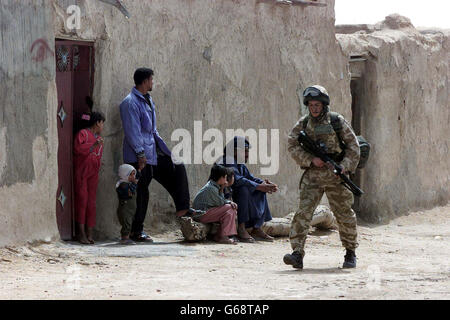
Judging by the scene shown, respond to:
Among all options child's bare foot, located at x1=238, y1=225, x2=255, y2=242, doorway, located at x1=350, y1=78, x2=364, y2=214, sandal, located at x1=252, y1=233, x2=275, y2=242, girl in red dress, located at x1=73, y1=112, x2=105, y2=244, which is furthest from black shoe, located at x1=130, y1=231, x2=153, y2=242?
doorway, located at x1=350, y1=78, x2=364, y2=214

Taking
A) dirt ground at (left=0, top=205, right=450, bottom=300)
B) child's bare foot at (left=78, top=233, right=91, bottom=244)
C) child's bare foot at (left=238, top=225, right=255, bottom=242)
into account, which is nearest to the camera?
dirt ground at (left=0, top=205, right=450, bottom=300)

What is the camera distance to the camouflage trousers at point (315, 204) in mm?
7887

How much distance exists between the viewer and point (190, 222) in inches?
372

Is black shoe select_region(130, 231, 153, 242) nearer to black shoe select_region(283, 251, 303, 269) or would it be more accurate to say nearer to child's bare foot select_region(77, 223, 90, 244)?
child's bare foot select_region(77, 223, 90, 244)

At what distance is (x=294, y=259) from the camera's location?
308 inches

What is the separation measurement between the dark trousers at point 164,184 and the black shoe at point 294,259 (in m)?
2.12

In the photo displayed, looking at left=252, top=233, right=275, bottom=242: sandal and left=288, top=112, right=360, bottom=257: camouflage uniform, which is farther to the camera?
left=252, top=233, right=275, bottom=242: sandal

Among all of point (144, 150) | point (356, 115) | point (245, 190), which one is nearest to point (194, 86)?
point (245, 190)

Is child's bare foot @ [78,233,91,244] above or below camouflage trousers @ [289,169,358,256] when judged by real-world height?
below

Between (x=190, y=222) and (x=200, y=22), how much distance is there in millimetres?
2372

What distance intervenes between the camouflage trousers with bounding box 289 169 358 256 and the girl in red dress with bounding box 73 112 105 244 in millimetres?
2187

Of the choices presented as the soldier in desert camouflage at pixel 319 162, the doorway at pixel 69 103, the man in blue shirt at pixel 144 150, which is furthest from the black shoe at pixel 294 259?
the doorway at pixel 69 103

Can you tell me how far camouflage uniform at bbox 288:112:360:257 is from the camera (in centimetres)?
788
